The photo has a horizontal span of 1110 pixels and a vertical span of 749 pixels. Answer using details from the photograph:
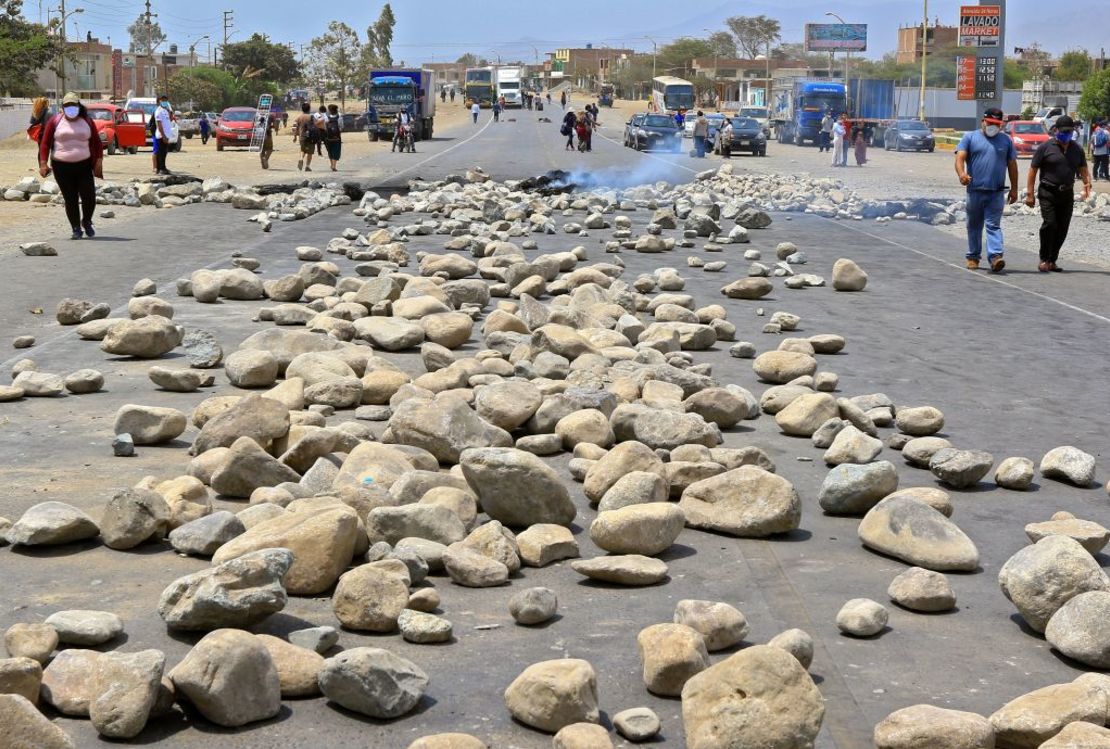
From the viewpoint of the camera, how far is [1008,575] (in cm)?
442

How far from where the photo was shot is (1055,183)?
14.6 meters

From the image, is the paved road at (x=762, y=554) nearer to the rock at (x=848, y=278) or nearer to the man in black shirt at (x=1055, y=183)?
the rock at (x=848, y=278)

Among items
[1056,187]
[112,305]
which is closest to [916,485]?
[112,305]

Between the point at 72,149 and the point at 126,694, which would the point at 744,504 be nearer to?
the point at 126,694

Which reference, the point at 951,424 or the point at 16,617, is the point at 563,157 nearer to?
the point at 951,424

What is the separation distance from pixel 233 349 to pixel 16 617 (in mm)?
5220

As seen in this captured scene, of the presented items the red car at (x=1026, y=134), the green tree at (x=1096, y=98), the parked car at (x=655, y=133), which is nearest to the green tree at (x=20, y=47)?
the parked car at (x=655, y=133)

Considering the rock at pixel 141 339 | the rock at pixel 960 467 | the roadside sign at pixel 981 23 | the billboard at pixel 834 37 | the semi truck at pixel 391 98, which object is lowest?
the rock at pixel 960 467

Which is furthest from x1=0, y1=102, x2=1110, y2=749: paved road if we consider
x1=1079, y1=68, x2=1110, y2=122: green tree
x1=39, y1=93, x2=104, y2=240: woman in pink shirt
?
x1=1079, y1=68, x2=1110, y2=122: green tree

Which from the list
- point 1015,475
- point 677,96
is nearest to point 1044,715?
point 1015,475

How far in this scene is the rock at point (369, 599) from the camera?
13.8ft

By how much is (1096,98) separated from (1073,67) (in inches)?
2464

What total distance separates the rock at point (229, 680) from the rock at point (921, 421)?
14.2 ft

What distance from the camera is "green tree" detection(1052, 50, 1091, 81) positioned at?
119625 millimetres
